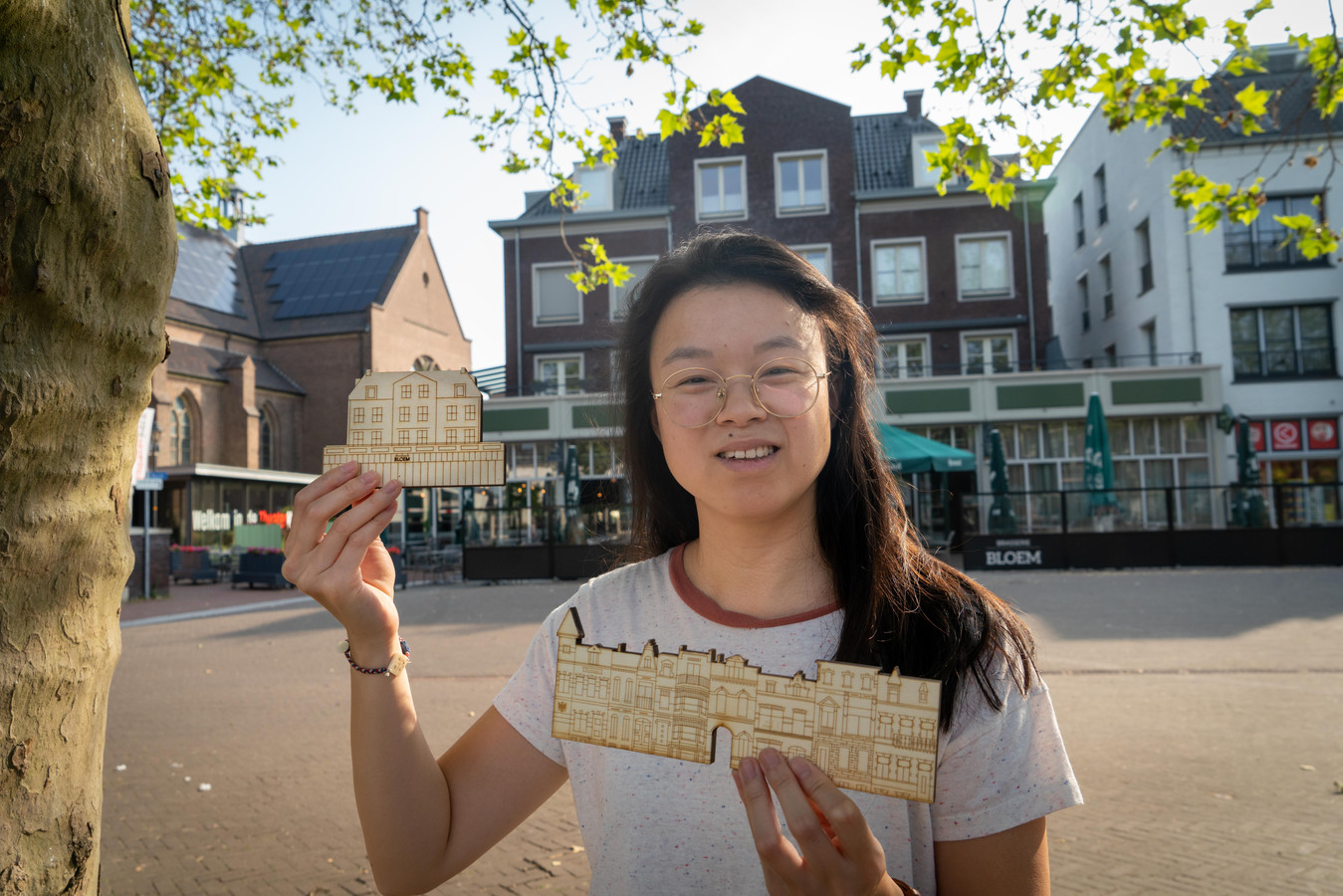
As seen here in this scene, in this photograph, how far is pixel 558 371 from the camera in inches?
1195

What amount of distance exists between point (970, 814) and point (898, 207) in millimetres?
29668

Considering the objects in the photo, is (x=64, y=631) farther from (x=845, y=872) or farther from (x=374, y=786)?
(x=845, y=872)

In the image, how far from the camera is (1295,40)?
5176 mm

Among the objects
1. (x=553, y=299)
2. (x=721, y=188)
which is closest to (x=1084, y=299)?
(x=721, y=188)

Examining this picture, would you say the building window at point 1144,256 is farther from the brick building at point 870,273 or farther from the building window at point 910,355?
the building window at point 910,355

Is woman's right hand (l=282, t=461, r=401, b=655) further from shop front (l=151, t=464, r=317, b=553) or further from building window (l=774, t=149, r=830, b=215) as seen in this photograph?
shop front (l=151, t=464, r=317, b=553)

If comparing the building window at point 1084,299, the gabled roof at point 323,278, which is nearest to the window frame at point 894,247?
the building window at point 1084,299

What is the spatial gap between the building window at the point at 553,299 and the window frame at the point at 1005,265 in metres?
12.7

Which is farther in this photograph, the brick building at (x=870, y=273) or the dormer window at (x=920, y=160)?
the dormer window at (x=920, y=160)

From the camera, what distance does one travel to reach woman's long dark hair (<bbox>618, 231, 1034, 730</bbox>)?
1.67 m

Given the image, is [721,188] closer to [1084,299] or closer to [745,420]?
[1084,299]

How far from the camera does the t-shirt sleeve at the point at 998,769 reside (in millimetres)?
1609

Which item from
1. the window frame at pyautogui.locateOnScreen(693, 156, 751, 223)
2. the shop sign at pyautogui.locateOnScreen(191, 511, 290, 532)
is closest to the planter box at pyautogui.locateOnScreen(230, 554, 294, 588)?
the shop sign at pyautogui.locateOnScreen(191, 511, 290, 532)

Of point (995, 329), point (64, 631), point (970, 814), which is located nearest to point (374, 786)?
point (64, 631)
